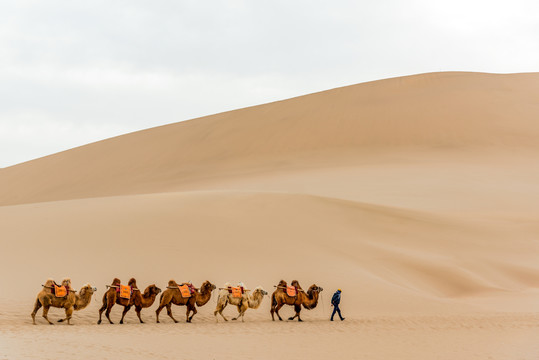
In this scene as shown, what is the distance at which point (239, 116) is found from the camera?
60938 mm

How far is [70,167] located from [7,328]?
4768 centimetres

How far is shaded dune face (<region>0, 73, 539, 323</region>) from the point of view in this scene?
63.3 feet

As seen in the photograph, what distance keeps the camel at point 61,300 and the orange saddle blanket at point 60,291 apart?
3.1 inches

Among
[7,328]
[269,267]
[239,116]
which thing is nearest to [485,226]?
[269,267]

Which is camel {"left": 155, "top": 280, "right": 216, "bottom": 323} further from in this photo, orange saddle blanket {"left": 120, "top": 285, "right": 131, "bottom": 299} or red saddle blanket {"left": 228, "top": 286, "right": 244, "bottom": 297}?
orange saddle blanket {"left": 120, "top": 285, "right": 131, "bottom": 299}

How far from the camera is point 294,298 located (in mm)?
16281

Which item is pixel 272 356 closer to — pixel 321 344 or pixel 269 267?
pixel 321 344

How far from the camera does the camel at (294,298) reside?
53.2ft

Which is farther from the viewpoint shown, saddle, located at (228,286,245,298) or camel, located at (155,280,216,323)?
saddle, located at (228,286,245,298)

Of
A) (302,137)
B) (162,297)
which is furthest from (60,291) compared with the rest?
(302,137)

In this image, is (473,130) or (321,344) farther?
(473,130)

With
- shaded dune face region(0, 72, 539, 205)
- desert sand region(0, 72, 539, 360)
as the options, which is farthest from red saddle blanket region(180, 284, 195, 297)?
shaded dune face region(0, 72, 539, 205)

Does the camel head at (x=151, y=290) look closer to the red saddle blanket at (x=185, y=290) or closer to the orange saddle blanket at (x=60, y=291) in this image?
the red saddle blanket at (x=185, y=290)

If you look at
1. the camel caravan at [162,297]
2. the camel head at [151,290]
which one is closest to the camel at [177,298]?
the camel caravan at [162,297]
